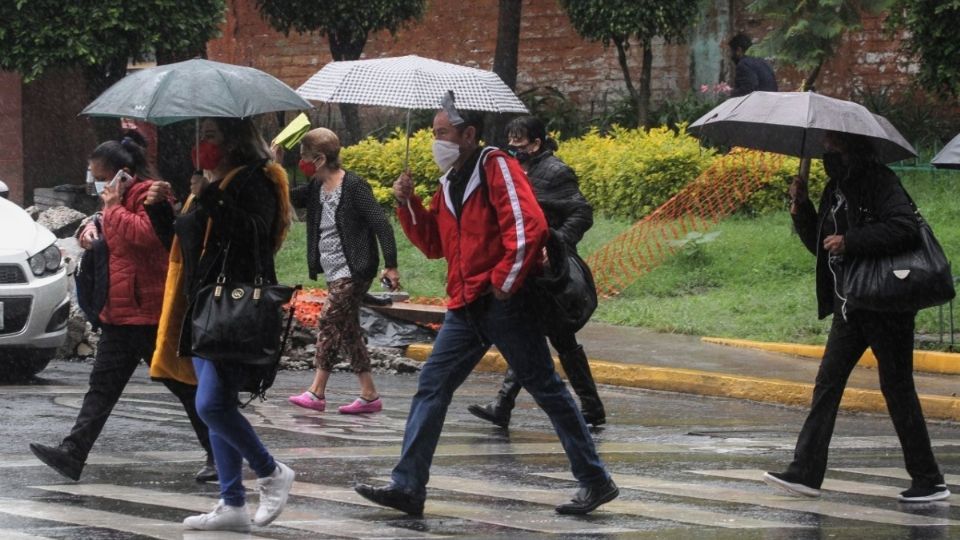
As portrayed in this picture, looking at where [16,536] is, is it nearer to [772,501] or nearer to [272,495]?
[272,495]

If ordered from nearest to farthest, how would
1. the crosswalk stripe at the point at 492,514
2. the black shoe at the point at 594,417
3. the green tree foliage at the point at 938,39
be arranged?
1. the crosswalk stripe at the point at 492,514
2. the black shoe at the point at 594,417
3. the green tree foliage at the point at 938,39

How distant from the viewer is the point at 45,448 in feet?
26.8

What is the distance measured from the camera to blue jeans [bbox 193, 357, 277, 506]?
700cm

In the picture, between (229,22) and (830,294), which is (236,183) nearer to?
(830,294)

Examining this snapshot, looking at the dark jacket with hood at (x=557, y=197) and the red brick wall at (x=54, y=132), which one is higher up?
the dark jacket with hood at (x=557, y=197)

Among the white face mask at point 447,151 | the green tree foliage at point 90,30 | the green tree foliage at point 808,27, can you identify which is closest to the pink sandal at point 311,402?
the white face mask at point 447,151

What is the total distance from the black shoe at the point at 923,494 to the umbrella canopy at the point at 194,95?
Answer: 316cm

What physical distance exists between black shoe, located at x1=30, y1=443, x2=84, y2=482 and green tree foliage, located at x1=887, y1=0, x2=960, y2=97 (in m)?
8.38

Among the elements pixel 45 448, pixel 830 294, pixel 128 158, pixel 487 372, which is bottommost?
pixel 487 372

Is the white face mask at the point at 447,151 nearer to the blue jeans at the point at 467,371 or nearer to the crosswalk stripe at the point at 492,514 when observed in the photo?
the blue jeans at the point at 467,371

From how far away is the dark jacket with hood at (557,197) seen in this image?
408 inches

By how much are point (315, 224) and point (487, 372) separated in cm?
331

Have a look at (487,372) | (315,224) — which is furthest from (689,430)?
(487,372)

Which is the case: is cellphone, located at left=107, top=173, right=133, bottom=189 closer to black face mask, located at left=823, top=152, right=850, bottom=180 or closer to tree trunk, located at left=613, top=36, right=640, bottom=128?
black face mask, located at left=823, top=152, right=850, bottom=180
